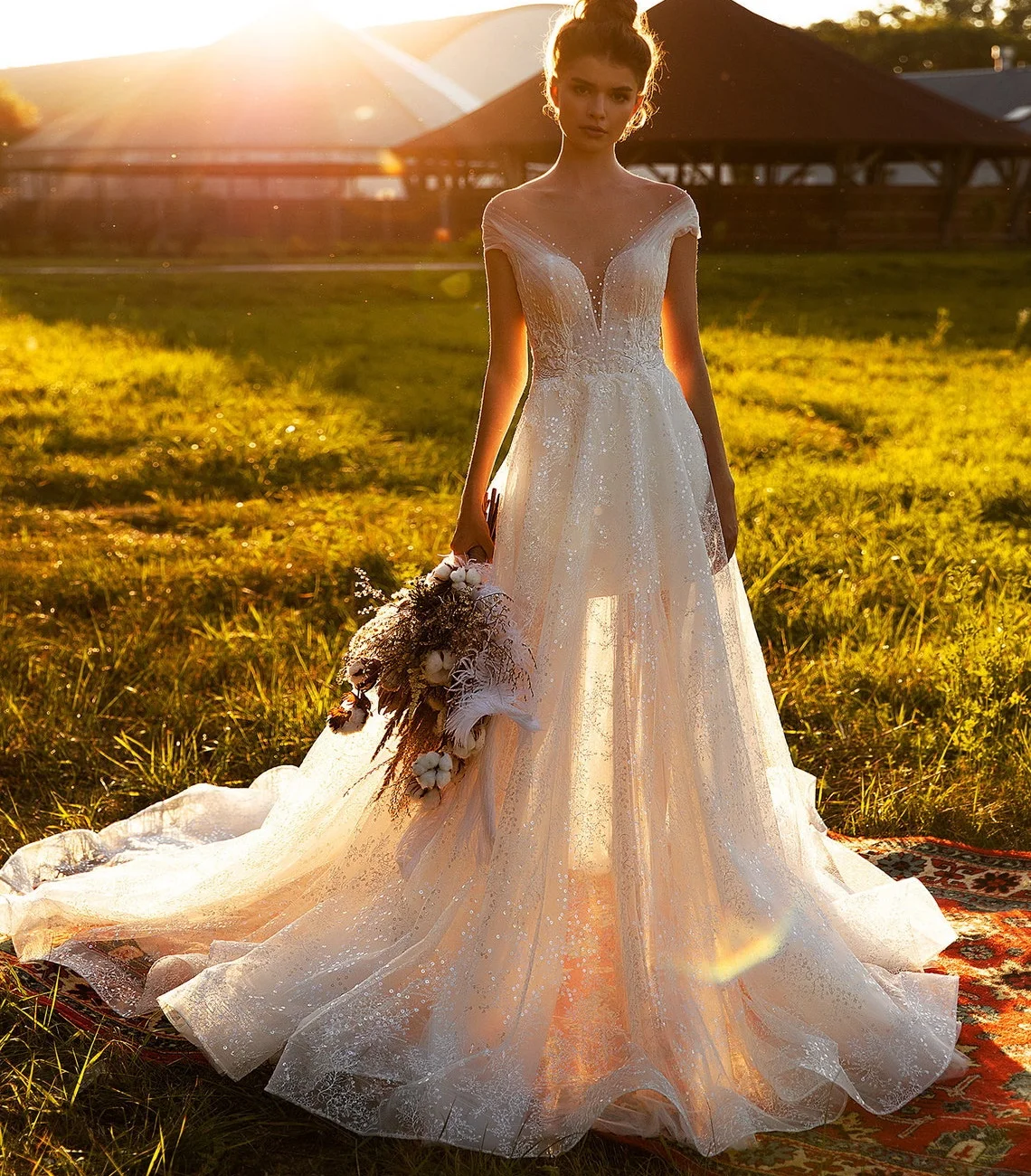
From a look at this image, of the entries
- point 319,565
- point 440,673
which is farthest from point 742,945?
point 319,565

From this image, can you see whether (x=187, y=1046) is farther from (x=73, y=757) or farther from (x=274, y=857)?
(x=73, y=757)

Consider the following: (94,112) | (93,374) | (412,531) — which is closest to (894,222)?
(93,374)

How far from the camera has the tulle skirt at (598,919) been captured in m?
2.83

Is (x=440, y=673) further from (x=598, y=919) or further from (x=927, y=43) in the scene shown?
(x=927, y=43)

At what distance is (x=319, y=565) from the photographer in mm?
7176

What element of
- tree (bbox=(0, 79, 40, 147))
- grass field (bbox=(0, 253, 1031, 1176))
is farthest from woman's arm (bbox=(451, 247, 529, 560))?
tree (bbox=(0, 79, 40, 147))

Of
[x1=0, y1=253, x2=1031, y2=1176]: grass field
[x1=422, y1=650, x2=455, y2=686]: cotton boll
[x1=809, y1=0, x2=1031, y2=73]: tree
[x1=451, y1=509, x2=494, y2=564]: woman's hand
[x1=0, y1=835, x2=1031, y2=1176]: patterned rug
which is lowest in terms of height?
[x1=0, y1=253, x2=1031, y2=1176]: grass field

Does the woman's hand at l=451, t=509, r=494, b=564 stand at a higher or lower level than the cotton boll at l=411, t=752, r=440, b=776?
higher

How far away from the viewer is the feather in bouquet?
304cm

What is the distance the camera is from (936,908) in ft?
11.6

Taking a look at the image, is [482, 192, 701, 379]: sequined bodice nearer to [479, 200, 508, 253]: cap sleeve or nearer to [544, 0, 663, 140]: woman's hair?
[479, 200, 508, 253]: cap sleeve

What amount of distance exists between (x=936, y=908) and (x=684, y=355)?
1590 millimetres

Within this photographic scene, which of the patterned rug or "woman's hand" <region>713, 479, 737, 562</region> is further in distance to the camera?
"woman's hand" <region>713, 479, 737, 562</region>

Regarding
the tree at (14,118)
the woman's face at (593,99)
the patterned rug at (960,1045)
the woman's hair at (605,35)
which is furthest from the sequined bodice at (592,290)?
the tree at (14,118)
